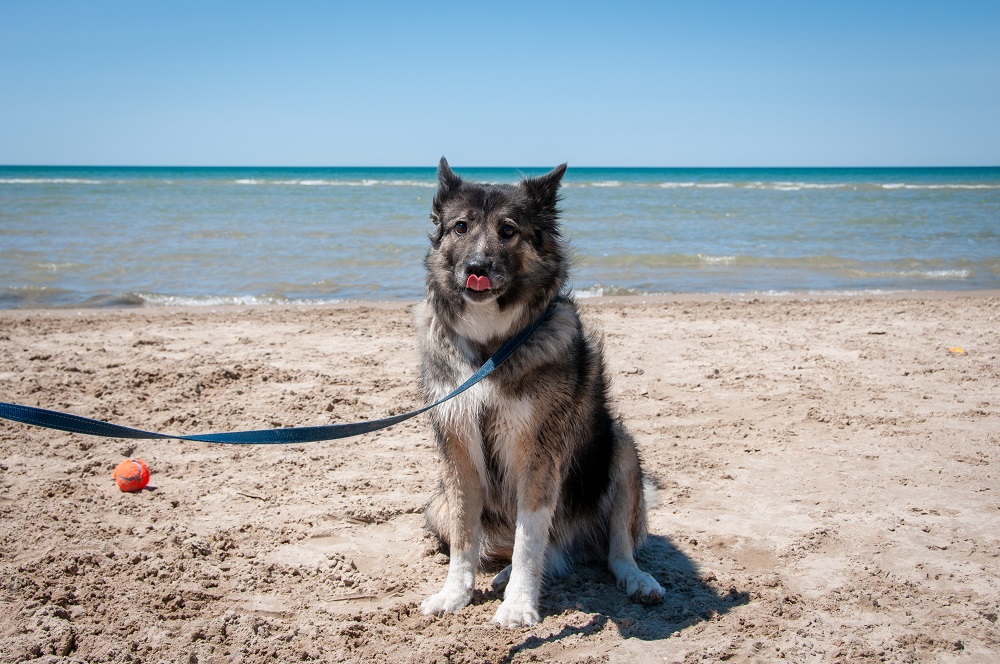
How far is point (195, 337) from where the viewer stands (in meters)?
8.18

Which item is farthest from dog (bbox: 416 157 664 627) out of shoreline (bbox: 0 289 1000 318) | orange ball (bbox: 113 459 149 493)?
shoreline (bbox: 0 289 1000 318)

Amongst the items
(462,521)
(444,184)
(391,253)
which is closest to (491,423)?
(462,521)

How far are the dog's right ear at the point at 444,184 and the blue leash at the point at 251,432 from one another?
0.73m

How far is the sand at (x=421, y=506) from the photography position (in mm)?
3201

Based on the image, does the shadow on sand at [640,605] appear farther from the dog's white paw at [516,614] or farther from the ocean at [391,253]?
the ocean at [391,253]

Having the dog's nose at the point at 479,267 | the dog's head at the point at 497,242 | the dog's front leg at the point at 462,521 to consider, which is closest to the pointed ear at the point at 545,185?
the dog's head at the point at 497,242

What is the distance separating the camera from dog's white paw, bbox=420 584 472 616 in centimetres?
344

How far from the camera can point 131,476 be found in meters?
4.58

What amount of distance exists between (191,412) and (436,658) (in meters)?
3.70

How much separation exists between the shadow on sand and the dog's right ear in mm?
1927

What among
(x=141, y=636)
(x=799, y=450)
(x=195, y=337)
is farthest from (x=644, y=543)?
(x=195, y=337)

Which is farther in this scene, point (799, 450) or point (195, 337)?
point (195, 337)

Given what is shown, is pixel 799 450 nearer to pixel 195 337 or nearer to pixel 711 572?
pixel 711 572

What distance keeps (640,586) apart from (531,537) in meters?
0.61
